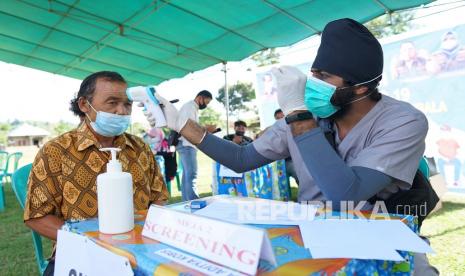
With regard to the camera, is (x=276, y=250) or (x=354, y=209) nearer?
(x=276, y=250)

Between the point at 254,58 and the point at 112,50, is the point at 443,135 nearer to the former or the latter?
the point at 254,58

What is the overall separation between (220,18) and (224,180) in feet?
7.02

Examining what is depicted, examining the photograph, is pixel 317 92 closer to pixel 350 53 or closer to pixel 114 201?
pixel 350 53

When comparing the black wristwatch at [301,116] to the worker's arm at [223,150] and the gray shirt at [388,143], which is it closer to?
the gray shirt at [388,143]

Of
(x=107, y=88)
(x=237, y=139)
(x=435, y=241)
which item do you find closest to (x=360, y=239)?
(x=107, y=88)

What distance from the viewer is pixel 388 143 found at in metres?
1.05

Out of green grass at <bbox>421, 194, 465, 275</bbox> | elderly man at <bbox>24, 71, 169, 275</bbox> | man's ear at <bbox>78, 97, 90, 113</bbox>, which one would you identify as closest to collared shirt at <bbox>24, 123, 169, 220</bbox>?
elderly man at <bbox>24, 71, 169, 275</bbox>

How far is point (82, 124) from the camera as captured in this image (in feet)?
4.88

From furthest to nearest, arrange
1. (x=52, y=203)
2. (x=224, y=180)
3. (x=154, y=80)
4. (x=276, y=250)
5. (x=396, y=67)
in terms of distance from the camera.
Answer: (x=154, y=80) < (x=396, y=67) < (x=224, y=180) < (x=52, y=203) < (x=276, y=250)

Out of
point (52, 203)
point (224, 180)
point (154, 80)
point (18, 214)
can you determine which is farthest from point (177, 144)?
point (154, 80)

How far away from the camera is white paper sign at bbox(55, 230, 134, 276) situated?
64cm

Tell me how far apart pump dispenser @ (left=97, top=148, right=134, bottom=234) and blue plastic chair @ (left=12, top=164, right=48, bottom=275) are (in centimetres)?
77

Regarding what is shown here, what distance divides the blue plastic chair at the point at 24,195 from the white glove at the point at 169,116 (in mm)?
722

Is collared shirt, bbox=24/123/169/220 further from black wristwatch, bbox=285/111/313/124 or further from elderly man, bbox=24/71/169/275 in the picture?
black wristwatch, bbox=285/111/313/124
